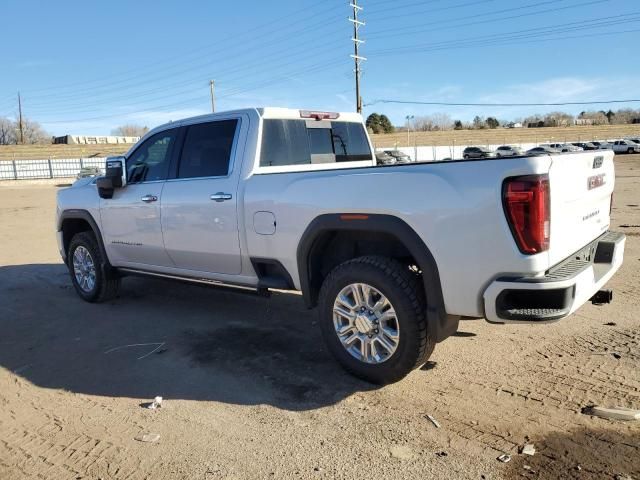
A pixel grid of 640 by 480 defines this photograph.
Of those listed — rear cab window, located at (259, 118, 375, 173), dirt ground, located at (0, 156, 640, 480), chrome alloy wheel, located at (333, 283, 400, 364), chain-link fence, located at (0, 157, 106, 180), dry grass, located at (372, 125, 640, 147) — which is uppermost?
dry grass, located at (372, 125, 640, 147)

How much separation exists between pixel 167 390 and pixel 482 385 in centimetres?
228

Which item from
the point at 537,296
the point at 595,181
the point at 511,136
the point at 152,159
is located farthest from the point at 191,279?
the point at 511,136

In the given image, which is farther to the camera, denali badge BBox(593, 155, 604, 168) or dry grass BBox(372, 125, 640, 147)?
Answer: dry grass BBox(372, 125, 640, 147)

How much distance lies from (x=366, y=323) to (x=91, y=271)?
4057mm

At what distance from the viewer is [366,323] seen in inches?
151

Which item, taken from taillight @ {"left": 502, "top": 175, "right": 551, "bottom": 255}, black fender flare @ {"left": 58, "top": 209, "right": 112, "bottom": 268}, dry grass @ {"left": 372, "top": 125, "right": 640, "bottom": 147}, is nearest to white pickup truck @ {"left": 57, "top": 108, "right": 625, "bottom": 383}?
taillight @ {"left": 502, "top": 175, "right": 551, "bottom": 255}

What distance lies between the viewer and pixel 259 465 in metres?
3.02

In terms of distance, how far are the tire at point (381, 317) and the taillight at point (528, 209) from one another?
827mm

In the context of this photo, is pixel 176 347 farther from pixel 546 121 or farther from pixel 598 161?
pixel 546 121

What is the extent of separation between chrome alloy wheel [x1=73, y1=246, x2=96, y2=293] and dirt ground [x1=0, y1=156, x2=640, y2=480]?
2.21 feet

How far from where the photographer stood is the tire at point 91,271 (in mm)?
6379

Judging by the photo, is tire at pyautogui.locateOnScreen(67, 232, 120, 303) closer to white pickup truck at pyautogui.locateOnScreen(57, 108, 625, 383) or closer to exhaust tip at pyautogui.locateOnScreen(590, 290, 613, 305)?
white pickup truck at pyautogui.locateOnScreen(57, 108, 625, 383)

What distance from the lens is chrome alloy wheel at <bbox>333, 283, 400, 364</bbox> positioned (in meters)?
3.78

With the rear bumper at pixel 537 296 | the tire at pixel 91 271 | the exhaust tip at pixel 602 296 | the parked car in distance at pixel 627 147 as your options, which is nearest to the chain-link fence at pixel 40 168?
the tire at pixel 91 271
